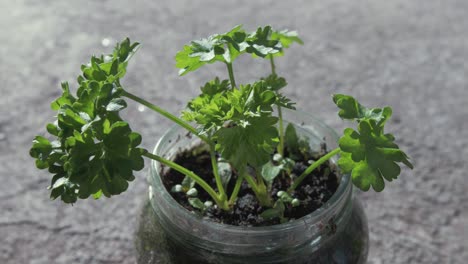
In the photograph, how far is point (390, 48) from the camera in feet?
4.77

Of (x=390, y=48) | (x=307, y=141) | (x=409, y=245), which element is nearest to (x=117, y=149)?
(x=307, y=141)

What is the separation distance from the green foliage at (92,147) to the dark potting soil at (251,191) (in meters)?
0.13

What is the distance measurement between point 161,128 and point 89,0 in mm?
535

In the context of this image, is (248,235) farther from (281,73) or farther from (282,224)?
(281,73)

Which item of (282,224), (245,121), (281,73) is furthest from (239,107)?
(281,73)

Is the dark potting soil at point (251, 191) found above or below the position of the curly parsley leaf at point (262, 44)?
below

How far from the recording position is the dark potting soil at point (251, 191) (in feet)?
2.12

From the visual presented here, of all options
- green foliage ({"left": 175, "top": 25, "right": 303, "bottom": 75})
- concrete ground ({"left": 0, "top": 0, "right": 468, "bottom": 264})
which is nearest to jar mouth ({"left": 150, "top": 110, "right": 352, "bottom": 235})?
green foliage ({"left": 175, "top": 25, "right": 303, "bottom": 75})

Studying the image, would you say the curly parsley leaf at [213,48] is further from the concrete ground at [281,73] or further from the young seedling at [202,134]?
the concrete ground at [281,73]

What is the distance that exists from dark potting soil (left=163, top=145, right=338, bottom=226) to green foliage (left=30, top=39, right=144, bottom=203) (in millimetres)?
129

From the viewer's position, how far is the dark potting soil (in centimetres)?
65

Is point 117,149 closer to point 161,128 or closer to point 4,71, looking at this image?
Result: point 161,128

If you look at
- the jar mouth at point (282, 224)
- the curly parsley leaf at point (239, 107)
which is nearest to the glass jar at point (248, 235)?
the jar mouth at point (282, 224)

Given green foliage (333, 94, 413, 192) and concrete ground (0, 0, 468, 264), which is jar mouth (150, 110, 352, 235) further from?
concrete ground (0, 0, 468, 264)
